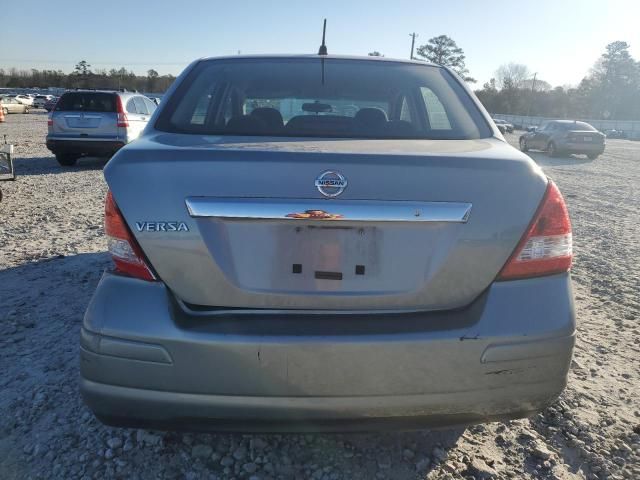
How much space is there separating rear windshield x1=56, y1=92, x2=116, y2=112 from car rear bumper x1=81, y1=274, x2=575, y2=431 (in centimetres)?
1119

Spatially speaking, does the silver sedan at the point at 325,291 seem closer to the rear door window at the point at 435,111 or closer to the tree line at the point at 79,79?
the rear door window at the point at 435,111

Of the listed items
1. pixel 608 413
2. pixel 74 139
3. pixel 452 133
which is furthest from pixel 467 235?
pixel 74 139

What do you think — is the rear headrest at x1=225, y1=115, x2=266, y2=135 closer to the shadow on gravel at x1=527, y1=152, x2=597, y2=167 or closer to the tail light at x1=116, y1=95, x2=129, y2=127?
the tail light at x1=116, y1=95, x2=129, y2=127

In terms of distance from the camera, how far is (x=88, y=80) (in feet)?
235

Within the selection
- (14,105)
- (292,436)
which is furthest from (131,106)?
(14,105)

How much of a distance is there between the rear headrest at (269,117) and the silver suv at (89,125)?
32.2 feet

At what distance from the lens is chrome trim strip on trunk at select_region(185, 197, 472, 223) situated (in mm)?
1609

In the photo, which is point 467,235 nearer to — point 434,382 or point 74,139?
point 434,382

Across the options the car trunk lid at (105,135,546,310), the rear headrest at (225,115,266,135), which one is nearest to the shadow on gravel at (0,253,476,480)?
the car trunk lid at (105,135,546,310)

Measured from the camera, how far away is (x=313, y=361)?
5.37 feet

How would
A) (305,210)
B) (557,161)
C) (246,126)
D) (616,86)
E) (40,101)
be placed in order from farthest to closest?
(616,86)
(40,101)
(557,161)
(246,126)
(305,210)

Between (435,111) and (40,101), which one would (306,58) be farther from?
(40,101)

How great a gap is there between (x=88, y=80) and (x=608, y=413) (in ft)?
264

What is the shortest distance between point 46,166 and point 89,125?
152 cm
